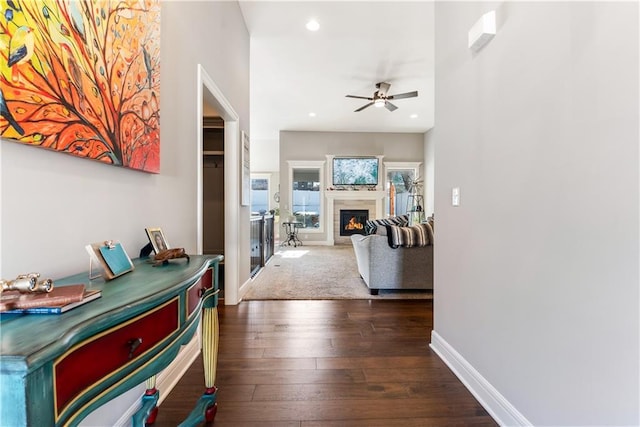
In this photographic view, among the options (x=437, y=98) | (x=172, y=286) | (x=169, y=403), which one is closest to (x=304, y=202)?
(x=437, y=98)

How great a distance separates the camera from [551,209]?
1.19 metres

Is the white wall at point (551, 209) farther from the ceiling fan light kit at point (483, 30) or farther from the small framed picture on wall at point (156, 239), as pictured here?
the small framed picture on wall at point (156, 239)

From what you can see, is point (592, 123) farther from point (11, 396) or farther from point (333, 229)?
point (333, 229)

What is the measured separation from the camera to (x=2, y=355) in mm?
A: 451

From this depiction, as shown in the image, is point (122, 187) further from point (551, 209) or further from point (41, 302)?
point (551, 209)

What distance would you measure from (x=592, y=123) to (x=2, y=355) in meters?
1.68

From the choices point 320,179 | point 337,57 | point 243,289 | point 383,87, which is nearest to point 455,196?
point 243,289

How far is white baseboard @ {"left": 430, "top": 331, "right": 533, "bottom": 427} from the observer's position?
1.40 meters

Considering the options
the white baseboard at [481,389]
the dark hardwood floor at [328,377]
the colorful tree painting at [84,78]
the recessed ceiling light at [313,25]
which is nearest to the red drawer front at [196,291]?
the colorful tree painting at [84,78]

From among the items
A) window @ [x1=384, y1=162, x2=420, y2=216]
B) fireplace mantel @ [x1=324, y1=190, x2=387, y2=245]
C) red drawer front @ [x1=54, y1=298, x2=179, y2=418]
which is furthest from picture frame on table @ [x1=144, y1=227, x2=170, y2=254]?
window @ [x1=384, y1=162, x2=420, y2=216]

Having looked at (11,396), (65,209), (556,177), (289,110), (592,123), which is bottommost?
(11,396)

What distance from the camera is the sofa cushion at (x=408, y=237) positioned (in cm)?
349

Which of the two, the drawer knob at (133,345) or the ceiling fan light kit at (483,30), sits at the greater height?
the ceiling fan light kit at (483,30)

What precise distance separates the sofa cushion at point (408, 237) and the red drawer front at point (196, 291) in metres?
2.52
